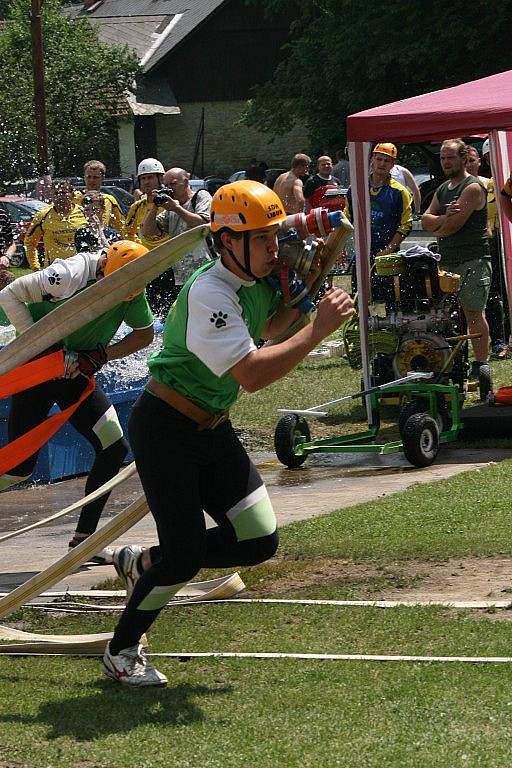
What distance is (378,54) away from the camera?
39.3 m

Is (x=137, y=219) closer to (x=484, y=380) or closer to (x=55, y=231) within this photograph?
(x=55, y=231)

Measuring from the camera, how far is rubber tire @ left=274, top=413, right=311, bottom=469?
398 inches

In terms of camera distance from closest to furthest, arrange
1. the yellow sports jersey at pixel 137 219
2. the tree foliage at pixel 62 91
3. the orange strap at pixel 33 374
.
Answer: the orange strap at pixel 33 374, the yellow sports jersey at pixel 137 219, the tree foliage at pixel 62 91

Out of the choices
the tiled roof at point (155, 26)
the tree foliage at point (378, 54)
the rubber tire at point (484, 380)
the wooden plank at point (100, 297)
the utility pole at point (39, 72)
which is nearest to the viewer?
the wooden plank at point (100, 297)

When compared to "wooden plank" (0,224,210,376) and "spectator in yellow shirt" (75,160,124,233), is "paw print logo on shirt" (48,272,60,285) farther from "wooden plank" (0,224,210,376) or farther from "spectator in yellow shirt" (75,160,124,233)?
"spectator in yellow shirt" (75,160,124,233)

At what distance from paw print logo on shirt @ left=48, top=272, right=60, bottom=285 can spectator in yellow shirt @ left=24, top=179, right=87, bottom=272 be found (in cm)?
624

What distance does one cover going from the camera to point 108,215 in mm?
13914

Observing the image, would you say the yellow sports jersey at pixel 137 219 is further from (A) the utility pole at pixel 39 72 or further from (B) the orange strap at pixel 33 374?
(A) the utility pole at pixel 39 72

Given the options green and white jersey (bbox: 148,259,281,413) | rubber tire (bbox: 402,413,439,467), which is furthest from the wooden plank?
rubber tire (bbox: 402,413,439,467)

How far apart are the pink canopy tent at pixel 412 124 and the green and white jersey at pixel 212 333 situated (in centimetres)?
559

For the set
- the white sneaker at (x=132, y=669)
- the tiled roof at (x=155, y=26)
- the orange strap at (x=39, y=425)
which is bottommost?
the white sneaker at (x=132, y=669)

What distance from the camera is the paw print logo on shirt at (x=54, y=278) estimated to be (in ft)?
24.3

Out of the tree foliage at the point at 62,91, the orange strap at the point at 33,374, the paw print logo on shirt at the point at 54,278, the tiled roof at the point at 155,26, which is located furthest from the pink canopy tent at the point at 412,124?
the tiled roof at the point at 155,26

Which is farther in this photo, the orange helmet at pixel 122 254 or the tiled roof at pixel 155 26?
the tiled roof at pixel 155 26
